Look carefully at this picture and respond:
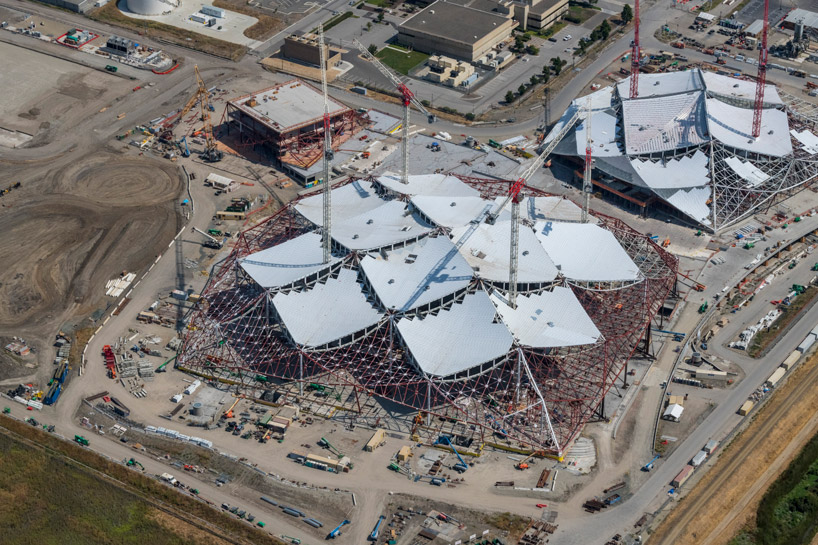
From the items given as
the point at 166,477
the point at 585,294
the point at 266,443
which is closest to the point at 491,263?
the point at 585,294

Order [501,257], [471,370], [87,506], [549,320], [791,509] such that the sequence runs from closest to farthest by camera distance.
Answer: [791,509]
[87,506]
[471,370]
[549,320]
[501,257]

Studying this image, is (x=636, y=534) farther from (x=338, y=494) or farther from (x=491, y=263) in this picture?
(x=491, y=263)

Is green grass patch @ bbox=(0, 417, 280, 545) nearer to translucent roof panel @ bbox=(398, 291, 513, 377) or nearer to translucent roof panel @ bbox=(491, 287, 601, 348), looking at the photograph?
translucent roof panel @ bbox=(398, 291, 513, 377)

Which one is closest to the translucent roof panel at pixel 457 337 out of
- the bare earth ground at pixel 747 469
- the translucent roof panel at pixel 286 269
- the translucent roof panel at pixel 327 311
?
the translucent roof panel at pixel 327 311

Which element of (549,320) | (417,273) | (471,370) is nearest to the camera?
(471,370)

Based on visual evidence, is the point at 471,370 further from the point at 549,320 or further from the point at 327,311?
the point at 327,311

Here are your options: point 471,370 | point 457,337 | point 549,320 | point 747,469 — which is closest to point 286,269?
point 457,337

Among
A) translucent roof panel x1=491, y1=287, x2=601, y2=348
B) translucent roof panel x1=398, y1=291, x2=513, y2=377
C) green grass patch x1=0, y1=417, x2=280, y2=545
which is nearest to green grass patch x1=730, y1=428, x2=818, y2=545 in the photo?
translucent roof panel x1=491, y1=287, x2=601, y2=348
